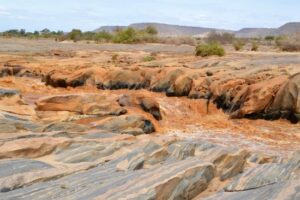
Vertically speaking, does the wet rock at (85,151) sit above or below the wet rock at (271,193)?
above

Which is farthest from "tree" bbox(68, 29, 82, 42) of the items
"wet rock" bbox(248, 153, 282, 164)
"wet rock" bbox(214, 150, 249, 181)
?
"wet rock" bbox(214, 150, 249, 181)

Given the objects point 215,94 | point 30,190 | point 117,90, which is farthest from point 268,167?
point 117,90

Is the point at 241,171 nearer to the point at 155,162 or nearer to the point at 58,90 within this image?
the point at 155,162

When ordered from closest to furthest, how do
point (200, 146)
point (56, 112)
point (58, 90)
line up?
point (200, 146), point (56, 112), point (58, 90)

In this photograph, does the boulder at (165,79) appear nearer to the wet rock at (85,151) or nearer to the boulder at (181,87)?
the boulder at (181,87)

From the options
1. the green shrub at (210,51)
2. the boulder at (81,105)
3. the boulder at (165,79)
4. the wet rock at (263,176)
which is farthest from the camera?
the green shrub at (210,51)

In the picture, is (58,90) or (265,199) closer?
(265,199)

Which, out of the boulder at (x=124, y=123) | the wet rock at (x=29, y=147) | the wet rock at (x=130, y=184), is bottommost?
the boulder at (x=124, y=123)

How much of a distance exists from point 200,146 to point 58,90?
1687 centimetres

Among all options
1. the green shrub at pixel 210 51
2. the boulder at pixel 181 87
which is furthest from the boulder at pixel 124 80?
the green shrub at pixel 210 51

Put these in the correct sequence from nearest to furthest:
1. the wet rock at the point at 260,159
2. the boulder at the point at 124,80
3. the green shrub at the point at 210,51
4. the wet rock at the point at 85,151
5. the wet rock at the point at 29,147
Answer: the wet rock at the point at 29,147 < the wet rock at the point at 85,151 < the wet rock at the point at 260,159 < the boulder at the point at 124,80 < the green shrub at the point at 210,51

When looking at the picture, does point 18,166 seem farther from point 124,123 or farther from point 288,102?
point 288,102

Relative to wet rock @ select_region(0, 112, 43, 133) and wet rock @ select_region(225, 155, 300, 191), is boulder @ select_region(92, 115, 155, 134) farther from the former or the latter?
wet rock @ select_region(225, 155, 300, 191)

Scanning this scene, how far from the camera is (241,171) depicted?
1103 cm
